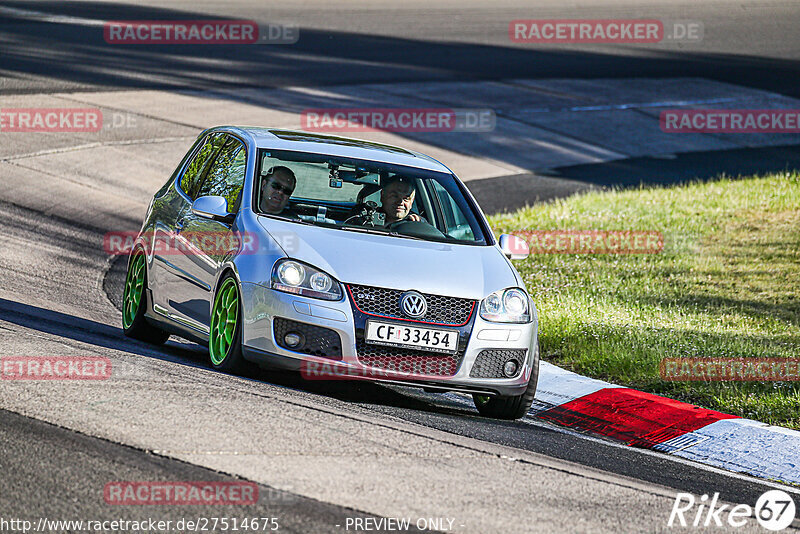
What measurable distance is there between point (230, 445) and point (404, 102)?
19.6 meters

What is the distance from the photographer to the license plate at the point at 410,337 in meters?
7.34

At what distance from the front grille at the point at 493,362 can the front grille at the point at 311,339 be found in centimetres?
89

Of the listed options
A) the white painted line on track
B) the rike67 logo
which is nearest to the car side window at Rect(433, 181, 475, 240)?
the rike67 logo

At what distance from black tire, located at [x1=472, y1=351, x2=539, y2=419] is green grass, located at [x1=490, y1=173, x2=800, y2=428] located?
1652 millimetres

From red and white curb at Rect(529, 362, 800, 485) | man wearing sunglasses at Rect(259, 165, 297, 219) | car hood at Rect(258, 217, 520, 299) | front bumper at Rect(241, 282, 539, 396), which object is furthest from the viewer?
man wearing sunglasses at Rect(259, 165, 297, 219)

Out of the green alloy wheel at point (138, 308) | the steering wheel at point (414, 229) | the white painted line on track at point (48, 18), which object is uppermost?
the white painted line on track at point (48, 18)

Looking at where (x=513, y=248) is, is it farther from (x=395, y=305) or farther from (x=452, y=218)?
(x=395, y=305)

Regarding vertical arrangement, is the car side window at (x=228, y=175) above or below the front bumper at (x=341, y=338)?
above

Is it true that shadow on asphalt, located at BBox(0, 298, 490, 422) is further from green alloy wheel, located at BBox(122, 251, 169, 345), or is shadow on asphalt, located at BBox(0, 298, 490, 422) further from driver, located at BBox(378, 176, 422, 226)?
driver, located at BBox(378, 176, 422, 226)

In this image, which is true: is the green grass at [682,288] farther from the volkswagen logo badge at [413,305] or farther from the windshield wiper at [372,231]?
the volkswagen logo badge at [413,305]

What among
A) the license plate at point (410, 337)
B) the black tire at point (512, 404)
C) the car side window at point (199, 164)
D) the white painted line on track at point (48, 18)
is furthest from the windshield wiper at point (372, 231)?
the white painted line on track at point (48, 18)

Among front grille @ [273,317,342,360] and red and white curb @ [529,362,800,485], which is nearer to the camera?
front grille @ [273,317,342,360]

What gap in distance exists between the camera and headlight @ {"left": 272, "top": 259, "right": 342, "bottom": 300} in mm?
7344

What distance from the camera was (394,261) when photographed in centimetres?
762
